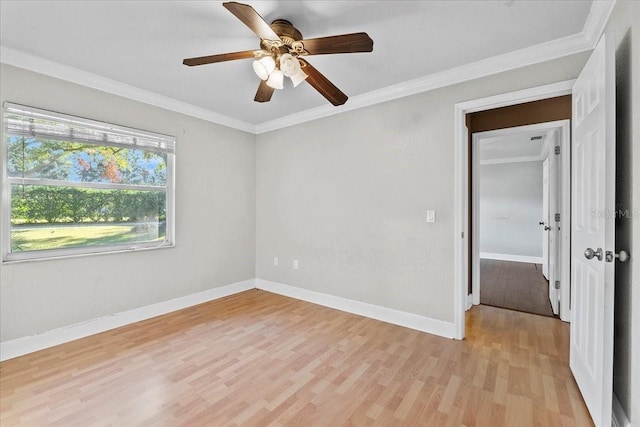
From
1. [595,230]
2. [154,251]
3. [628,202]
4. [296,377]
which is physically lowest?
[296,377]

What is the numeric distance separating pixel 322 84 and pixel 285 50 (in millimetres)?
369

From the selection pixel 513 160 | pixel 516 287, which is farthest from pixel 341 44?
pixel 513 160

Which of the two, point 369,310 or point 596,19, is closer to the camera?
point 596,19

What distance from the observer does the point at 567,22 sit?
1926 millimetres

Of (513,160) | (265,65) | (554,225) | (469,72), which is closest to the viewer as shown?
(265,65)

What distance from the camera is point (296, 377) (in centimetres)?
204

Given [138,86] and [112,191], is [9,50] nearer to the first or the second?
[138,86]

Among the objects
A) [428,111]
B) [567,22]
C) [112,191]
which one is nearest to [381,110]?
[428,111]

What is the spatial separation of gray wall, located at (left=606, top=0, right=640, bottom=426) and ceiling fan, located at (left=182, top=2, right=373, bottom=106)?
4.41 ft

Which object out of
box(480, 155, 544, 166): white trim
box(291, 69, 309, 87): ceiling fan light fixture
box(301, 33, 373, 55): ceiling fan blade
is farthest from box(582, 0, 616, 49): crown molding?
box(480, 155, 544, 166): white trim

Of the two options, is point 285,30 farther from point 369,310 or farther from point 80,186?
point 369,310

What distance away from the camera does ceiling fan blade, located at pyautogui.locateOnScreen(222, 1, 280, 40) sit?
141 centimetres

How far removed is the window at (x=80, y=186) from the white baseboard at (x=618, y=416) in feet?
12.9

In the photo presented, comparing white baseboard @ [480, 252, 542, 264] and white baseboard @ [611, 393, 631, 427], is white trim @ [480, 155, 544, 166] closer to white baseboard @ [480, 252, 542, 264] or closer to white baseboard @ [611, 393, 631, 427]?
white baseboard @ [480, 252, 542, 264]
